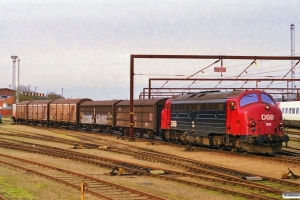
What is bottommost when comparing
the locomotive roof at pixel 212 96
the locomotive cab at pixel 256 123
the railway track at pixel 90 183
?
the railway track at pixel 90 183

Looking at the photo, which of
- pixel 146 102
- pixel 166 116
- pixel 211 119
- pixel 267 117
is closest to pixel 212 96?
pixel 211 119

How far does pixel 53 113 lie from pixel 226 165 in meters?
41.3

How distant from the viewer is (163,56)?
1379 inches

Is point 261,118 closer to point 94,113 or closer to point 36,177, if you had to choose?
point 36,177

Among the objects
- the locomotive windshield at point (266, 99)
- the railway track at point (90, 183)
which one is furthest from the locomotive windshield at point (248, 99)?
Result: the railway track at point (90, 183)

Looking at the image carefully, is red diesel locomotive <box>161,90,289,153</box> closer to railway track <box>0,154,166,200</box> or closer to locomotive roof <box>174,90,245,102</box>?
locomotive roof <box>174,90,245,102</box>

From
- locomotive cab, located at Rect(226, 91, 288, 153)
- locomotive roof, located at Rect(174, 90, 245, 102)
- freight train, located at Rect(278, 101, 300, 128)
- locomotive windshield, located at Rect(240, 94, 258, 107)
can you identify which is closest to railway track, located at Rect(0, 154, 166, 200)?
locomotive cab, located at Rect(226, 91, 288, 153)

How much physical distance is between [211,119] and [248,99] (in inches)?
125

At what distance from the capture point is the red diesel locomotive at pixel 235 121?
24.2 metres

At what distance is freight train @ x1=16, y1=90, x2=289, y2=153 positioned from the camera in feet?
79.9

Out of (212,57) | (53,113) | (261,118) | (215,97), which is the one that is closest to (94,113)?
(53,113)

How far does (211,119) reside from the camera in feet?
90.0

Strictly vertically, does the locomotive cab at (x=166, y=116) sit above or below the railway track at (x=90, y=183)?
above

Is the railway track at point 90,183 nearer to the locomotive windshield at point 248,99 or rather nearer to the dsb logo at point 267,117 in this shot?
the locomotive windshield at point 248,99
